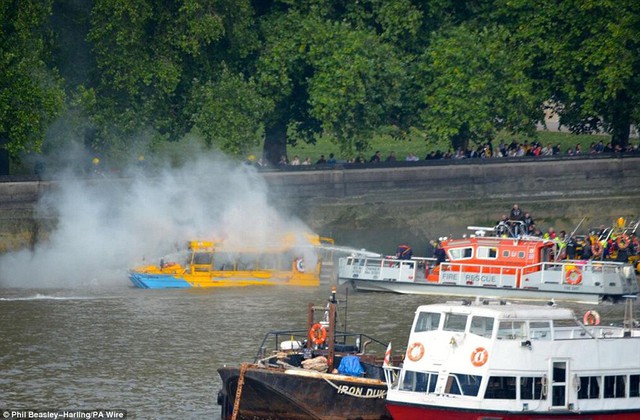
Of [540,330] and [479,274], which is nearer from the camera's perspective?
[540,330]

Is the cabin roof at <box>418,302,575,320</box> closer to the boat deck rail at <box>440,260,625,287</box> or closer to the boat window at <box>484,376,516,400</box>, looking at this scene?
the boat window at <box>484,376,516,400</box>

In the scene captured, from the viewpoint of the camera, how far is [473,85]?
65188mm

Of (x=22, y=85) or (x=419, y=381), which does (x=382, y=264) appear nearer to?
(x=22, y=85)

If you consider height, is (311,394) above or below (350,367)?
below

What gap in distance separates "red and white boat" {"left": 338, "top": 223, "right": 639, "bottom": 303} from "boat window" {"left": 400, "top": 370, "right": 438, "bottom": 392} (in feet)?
68.1

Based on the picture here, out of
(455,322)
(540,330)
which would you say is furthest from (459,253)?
(455,322)

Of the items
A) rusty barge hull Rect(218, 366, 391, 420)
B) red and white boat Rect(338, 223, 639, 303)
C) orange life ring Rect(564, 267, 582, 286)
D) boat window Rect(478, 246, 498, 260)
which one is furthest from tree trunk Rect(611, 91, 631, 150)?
rusty barge hull Rect(218, 366, 391, 420)

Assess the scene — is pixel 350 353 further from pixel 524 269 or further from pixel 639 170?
pixel 639 170

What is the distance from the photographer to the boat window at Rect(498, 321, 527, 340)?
1335 inches

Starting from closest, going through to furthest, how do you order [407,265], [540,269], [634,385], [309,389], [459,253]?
[309,389], [634,385], [540,269], [459,253], [407,265]

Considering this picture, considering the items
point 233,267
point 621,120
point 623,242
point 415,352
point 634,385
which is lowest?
point 634,385

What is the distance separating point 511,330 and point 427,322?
1.97m

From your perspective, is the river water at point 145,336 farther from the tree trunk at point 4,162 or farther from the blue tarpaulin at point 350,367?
the tree trunk at point 4,162

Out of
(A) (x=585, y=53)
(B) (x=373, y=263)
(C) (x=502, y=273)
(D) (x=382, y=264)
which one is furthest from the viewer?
(A) (x=585, y=53)
